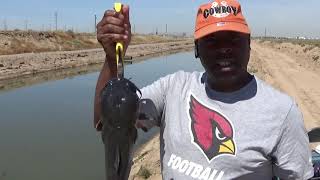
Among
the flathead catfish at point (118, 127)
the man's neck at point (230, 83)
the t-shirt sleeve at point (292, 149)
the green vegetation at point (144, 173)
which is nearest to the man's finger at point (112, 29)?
the flathead catfish at point (118, 127)

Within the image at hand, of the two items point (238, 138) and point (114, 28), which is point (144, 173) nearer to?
point (238, 138)

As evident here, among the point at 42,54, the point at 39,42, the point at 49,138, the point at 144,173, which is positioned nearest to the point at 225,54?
the point at 144,173

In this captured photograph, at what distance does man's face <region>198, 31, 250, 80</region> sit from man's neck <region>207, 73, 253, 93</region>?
0.02 metres

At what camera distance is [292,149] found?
8.48 ft

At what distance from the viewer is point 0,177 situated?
1105 centimetres

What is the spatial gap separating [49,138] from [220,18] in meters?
12.4

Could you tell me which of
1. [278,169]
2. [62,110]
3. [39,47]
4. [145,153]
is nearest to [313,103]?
[145,153]

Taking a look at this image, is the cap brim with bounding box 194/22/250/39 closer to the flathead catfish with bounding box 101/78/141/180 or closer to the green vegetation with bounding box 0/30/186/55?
the flathead catfish with bounding box 101/78/141/180

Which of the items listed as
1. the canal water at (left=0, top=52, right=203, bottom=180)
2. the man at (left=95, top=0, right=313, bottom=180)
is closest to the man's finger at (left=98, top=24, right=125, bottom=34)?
the man at (left=95, top=0, right=313, bottom=180)

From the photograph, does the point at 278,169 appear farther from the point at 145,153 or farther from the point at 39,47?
the point at 39,47

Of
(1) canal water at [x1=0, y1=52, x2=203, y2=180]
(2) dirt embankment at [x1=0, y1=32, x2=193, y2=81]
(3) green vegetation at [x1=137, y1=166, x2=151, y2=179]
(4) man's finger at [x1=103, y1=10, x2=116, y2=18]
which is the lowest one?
(1) canal water at [x1=0, y1=52, x2=203, y2=180]

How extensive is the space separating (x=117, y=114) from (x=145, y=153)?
9060mm

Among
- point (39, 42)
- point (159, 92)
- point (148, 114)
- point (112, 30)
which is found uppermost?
point (112, 30)

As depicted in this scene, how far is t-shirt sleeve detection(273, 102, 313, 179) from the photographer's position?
2590 millimetres
